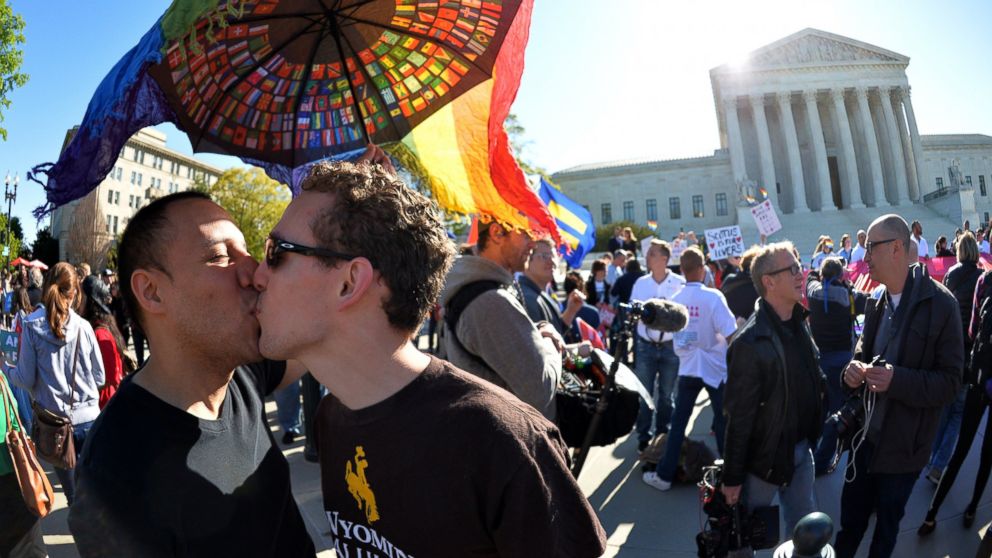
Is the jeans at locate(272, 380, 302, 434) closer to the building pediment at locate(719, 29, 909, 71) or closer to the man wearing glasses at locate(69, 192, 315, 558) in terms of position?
the man wearing glasses at locate(69, 192, 315, 558)

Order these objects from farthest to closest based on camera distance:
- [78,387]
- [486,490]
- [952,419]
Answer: [952,419] → [78,387] → [486,490]

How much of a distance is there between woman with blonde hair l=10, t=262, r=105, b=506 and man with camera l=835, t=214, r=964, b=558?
5.30 metres

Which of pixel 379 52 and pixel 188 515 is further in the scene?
pixel 379 52

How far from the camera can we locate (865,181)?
58.4 m

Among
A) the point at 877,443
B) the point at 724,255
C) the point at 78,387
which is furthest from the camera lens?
the point at 724,255

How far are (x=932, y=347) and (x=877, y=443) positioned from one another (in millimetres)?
612

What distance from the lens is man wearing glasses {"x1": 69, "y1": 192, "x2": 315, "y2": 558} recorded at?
1.39 metres

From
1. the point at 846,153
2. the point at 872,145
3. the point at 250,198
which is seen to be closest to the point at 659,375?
the point at 250,198

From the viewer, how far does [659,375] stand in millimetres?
6469

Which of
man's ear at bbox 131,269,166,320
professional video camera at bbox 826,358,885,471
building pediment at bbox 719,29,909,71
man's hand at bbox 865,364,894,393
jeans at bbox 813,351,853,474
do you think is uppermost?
building pediment at bbox 719,29,909,71

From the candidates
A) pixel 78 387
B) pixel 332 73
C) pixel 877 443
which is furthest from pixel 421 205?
pixel 78 387

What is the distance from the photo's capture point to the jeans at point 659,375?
6.32 metres

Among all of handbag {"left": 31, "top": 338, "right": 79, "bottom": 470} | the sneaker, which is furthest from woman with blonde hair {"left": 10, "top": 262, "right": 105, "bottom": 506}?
the sneaker

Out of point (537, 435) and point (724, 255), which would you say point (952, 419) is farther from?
point (724, 255)
